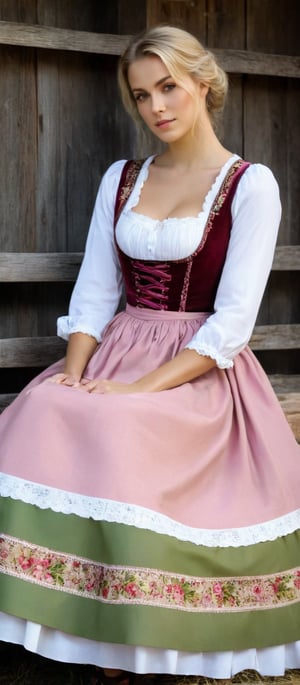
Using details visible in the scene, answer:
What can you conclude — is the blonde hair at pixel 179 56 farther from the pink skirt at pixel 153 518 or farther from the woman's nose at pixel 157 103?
the pink skirt at pixel 153 518

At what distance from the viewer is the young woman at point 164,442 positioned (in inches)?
91.6

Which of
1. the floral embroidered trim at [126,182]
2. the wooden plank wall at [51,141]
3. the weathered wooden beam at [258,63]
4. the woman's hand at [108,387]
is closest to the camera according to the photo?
the woman's hand at [108,387]

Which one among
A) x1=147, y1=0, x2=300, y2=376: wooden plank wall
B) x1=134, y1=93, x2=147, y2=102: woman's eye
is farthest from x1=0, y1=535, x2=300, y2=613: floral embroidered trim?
x1=147, y1=0, x2=300, y2=376: wooden plank wall

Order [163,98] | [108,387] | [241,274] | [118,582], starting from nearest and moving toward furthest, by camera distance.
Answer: [118,582] → [108,387] → [241,274] → [163,98]

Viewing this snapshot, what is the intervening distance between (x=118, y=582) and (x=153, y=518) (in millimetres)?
161

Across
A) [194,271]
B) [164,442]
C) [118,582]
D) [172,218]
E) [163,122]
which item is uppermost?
[163,122]

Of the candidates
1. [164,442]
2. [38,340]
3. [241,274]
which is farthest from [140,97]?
[164,442]

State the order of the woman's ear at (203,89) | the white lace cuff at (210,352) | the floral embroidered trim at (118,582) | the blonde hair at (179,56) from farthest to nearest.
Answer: the woman's ear at (203,89) → the blonde hair at (179,56) → the white lace cuff at (210,352) → the floral embroidered trim at (118,582)

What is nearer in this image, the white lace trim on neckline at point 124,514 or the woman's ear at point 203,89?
the white lace trim on neckline at point 124,514

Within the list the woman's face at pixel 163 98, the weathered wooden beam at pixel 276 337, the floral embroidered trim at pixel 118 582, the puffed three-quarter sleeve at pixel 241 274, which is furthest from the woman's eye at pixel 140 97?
the floral embroidered trim at pixel 118 582

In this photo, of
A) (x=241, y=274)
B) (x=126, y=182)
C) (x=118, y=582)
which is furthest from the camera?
(x=126, y=182)

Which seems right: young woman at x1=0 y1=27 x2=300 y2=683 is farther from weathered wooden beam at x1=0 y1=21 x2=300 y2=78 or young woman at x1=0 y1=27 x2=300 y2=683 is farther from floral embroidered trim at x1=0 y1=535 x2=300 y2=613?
weathered wooden beam at x1=0 y1=21 x2=300 y2=78

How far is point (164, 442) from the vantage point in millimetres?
2486

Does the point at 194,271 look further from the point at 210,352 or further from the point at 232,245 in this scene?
the point at 210,352
